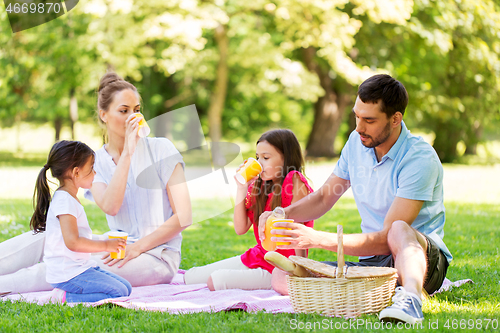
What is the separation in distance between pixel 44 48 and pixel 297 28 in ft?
29.5

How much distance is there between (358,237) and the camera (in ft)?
9.42

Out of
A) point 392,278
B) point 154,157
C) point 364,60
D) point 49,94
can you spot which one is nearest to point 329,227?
point 154,157

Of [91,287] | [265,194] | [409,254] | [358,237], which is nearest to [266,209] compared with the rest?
[265,194]

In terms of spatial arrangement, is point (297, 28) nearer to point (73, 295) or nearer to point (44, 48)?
point (44, 48)

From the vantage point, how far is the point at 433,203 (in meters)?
3.10

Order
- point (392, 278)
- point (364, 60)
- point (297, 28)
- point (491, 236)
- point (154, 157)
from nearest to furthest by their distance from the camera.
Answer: point (392, 278) < point (154, 157) < point (491, 236) < point (297, 28) < point (364, 60)

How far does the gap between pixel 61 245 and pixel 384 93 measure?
7.27 ft

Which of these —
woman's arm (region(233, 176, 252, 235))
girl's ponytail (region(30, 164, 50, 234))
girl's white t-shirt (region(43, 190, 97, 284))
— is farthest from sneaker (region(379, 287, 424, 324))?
girl's ponytail (region(30, 164, 50, 234))

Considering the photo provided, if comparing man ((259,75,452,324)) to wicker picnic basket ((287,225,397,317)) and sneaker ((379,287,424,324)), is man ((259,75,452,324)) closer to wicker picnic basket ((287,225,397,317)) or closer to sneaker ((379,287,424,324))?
sneaker ((379,287,424,324))

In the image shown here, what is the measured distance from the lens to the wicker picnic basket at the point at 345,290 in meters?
2.67

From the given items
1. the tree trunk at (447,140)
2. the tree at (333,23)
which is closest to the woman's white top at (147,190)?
the tree at (333,23)

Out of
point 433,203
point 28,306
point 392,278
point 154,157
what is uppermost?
point 154,157

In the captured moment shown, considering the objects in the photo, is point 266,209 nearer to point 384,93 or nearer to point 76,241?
point 384,93

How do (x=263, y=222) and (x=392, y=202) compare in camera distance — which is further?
(x=392, y=202)
